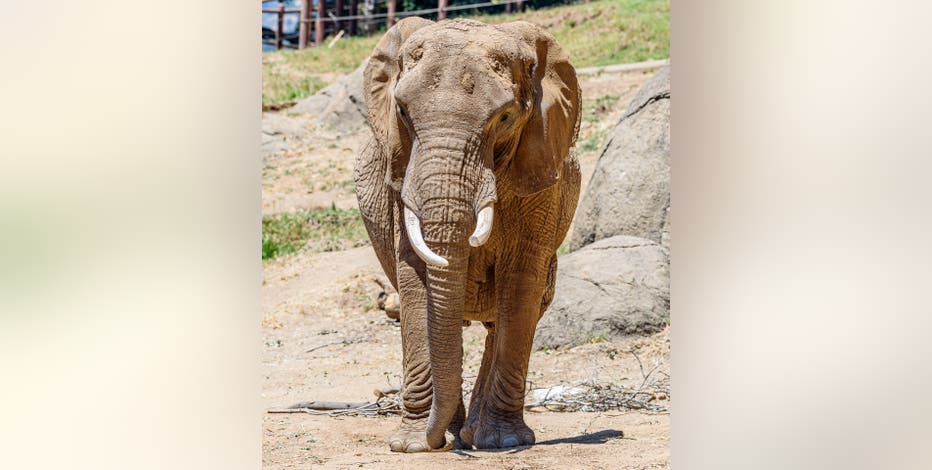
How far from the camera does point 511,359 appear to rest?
275 inches

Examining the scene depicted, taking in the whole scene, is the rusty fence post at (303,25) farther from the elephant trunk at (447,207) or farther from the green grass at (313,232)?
the elephant trunk at (447,207)

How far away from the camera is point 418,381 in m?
6.81

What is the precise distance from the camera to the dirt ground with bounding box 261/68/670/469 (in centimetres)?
682

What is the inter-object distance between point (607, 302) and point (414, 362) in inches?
185

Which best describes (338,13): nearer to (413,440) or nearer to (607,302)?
(607,302)

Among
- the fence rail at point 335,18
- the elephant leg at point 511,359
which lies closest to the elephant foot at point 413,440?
the elephant leg at point 511,359

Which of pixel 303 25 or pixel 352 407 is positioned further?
pixel 303 25

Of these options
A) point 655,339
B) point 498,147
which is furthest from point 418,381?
point 655,339

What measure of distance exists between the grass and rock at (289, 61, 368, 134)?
133 cm

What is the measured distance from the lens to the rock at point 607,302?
11102 millimetres
